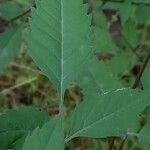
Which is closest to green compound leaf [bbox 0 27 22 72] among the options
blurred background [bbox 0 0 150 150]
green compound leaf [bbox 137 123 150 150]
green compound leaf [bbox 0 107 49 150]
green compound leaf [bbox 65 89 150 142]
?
blurred background [bbox 0 0 150 150]

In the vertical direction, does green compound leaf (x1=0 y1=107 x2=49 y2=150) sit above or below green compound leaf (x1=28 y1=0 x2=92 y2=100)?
below

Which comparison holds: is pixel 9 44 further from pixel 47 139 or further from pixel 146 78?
pixel 47 139

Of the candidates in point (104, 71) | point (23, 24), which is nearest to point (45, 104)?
point (23, 24)

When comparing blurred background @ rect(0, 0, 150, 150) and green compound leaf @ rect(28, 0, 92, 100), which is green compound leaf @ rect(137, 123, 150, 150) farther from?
green compound leaf @ rect(28, 0, 92, 100)

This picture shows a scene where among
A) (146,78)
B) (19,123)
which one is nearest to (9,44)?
(146,78)

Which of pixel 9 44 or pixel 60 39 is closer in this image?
pixel 60 39

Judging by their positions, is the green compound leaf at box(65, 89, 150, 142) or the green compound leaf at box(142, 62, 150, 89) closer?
the green compound leaf at box(65, 89, 150, 142)

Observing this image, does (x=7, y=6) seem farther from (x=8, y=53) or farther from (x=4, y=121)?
(x=4, y=121)
